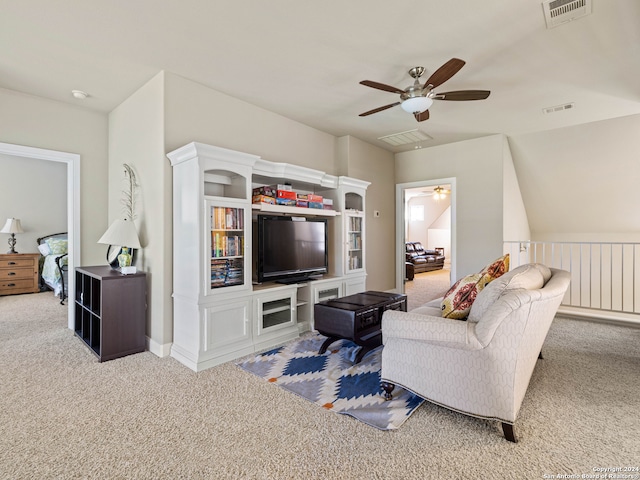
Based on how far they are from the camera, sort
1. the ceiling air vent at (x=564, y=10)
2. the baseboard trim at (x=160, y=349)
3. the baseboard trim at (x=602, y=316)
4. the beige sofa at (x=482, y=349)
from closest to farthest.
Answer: the beige sofa at (x=482, y=349), the ceiling air vent at (x=564, y=10), the baseboard trim at (x=160, y=349), the baseboard trim at (x=602, y=316)

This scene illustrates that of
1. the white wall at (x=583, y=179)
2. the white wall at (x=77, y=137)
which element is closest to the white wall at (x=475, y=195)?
the white wall at (x=583, y=179)

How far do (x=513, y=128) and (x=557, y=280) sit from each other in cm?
306

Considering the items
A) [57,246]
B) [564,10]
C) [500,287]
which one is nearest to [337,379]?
[500,287]

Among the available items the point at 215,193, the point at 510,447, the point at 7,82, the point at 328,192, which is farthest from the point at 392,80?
the point at 7,82

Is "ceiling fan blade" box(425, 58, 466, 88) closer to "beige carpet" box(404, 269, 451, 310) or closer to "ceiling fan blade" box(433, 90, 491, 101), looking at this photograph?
"ceiling fan blade" box(433, 90, 491, 101)

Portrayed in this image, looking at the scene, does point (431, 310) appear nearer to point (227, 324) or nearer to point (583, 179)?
point (227, 324)

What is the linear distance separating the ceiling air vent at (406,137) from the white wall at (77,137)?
12.2ft

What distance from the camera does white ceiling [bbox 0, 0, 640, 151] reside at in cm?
215

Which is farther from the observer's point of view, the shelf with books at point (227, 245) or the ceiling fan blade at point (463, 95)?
the shelf with books at point (227, 245)

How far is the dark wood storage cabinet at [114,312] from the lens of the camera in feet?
9.41

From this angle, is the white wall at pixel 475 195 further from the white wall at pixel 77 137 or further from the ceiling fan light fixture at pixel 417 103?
the white wall at pixel 77 137

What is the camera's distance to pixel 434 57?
8.76 feet

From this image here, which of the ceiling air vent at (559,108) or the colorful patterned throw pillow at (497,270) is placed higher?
the ceiling air vent at (559,108)

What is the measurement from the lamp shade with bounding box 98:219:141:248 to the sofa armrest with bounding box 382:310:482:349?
251cm
